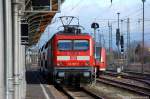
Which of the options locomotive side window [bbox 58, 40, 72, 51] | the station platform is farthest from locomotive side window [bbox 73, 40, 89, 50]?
the station platform

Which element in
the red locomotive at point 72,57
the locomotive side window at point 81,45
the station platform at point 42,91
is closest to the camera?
the station platform at point 42,91

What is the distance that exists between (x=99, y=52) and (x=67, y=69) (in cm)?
1415

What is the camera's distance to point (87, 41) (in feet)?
107

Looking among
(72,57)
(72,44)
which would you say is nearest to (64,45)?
(72,44)

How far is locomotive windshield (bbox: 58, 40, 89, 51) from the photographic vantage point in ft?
107

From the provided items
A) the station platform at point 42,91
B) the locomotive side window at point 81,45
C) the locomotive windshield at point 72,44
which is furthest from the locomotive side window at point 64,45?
the station platform at point 42,91

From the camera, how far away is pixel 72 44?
108ft

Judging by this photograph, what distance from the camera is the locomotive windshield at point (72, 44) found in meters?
32.7

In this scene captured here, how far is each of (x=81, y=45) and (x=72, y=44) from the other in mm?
533

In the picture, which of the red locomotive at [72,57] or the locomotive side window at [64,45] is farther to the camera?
the locomotive side window at [64,45]

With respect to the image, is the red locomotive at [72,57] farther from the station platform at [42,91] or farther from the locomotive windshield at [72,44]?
the station platform at [42,91]

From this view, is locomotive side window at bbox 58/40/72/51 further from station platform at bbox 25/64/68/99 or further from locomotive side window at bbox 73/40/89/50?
station platform at bbox 25/64/68/99

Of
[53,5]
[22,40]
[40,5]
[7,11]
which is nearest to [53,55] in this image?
[53,5]

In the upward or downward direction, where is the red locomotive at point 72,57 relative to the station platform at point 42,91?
upward
